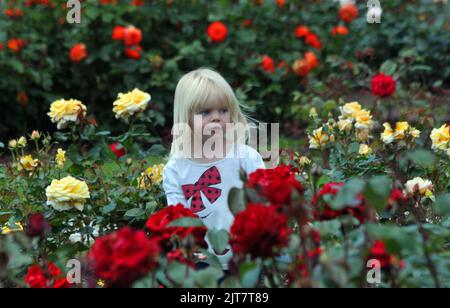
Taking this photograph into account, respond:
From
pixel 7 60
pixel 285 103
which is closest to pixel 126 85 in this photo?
pixel 7 60

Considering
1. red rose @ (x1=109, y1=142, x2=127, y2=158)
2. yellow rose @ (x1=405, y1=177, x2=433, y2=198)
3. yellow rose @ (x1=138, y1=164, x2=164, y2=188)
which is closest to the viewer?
yellow rose @ (x1=405, y1=177, x2=433, y2=198)

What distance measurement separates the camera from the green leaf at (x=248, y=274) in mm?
1504

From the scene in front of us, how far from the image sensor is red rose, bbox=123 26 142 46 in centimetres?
588

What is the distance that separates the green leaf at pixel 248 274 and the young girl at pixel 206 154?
1.27 metres

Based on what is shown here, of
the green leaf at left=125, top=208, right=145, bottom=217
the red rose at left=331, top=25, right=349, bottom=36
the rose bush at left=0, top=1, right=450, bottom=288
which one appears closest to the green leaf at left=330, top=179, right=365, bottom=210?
the rose bush at left=0, top=1, right=450, bottom=288

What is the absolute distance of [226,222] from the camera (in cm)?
279

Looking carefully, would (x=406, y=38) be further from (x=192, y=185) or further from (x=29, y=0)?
(x=192, y=185)

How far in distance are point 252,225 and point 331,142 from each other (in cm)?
185

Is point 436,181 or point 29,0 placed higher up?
point 29,0

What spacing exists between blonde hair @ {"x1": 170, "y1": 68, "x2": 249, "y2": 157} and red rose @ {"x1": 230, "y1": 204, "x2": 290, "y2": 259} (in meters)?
1.38

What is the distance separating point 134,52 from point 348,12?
2029mm

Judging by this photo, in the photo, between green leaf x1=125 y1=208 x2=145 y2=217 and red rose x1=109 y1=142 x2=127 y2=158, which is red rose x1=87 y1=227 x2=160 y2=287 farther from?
red rose x1=109 y1=142 x2=127 y2=158

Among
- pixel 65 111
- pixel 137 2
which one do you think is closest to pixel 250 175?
pixel 65 111

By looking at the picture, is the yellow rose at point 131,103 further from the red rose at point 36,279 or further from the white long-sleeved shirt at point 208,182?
the red rose at point 36,279
